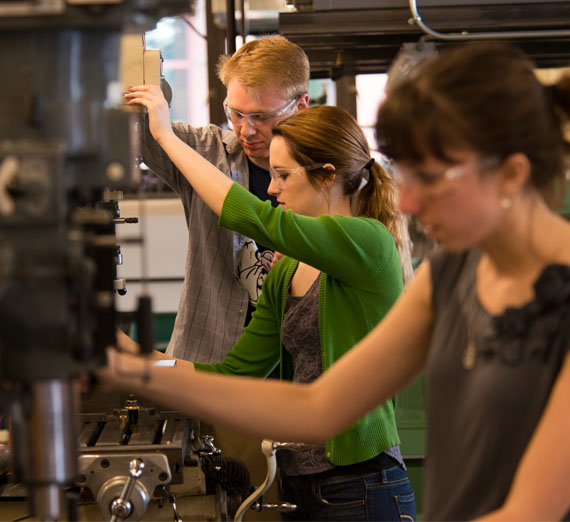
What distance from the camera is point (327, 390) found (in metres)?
0.99

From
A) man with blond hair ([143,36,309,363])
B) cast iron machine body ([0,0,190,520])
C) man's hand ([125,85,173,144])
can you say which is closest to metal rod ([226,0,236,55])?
man with blond hair ([143,36,309,363])

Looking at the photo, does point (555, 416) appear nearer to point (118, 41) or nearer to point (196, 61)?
point (118, 41)

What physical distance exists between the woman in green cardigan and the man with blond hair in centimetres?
22

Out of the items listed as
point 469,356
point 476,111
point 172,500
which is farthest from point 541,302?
point 172,500

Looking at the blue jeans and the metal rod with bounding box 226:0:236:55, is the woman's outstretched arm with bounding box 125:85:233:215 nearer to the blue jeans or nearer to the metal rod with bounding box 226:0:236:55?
the blue jeans

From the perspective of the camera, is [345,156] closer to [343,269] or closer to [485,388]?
[343,269]

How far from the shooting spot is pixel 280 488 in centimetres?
175

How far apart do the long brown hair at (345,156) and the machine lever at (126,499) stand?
0.68 metres

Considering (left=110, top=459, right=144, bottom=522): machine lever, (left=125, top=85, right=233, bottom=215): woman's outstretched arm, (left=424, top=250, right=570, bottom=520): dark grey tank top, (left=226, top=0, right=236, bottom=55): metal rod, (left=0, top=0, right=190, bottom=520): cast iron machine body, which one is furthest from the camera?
(left=226, top=0, right=236, bottom=55): metal rod

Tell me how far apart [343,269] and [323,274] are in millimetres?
76

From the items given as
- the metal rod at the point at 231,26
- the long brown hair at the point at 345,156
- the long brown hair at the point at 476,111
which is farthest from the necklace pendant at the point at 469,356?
the metal rod at the point at 231,26

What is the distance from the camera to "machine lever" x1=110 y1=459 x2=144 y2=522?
4.15 feet

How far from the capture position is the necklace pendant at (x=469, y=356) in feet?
2.84

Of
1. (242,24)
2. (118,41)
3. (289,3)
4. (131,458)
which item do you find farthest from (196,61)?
(118,41)
